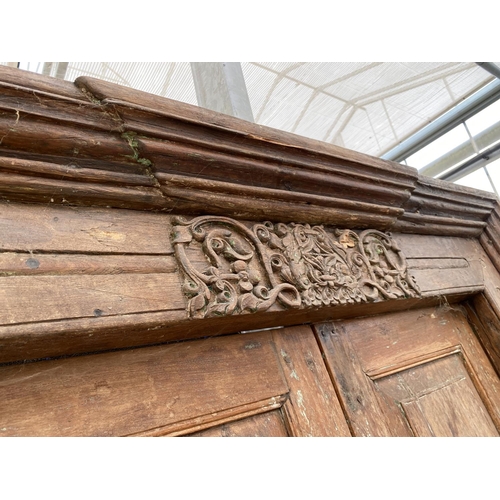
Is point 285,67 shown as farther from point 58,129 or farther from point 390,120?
point 58,129

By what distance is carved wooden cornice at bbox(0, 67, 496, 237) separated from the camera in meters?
0.50

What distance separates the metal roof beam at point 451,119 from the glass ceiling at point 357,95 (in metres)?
0.11

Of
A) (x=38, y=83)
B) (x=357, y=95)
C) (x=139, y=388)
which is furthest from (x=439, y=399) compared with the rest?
(x=357, y=95)

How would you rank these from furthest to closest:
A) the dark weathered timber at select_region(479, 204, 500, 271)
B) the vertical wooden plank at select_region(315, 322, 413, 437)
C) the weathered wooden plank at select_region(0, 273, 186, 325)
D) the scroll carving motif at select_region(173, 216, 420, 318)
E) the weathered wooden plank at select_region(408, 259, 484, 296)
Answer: the dark weathered timber at select_region(479, 204, 500, 271)
the weathered wooden plank at select_region(408, 259, 484, 296)
the vertical wooden plank at select_region(315, 322, 413, 437)
the scroll carving motif at select_region(173, 216, 420, 318)
the weathered wooden plank at select_region(0, 273, 186, 325)

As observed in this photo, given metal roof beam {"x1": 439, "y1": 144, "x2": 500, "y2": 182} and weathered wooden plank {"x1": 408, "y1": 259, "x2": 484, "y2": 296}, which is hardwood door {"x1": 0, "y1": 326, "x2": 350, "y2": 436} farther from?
metal roof beam {"x1": 439, "y1": 144, "x2": 500, "y2": 182}

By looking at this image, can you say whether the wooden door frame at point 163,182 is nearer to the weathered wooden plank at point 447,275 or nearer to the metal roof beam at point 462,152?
the weathered wooden plank at point 447,275

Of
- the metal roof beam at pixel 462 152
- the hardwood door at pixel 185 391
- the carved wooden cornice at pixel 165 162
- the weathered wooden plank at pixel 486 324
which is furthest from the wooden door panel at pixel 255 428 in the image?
the metal roof beam at pixel 462 152

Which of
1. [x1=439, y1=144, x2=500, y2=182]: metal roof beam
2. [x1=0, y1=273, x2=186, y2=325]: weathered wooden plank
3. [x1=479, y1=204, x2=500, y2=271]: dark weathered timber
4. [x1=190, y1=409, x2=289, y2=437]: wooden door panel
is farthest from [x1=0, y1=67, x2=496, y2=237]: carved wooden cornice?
[x1=439, y1=144, x2=500, y2=182]: metal roof beam

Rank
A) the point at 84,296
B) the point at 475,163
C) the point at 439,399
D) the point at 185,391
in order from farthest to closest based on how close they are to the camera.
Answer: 1. the point at 475,163
2. the point at 439,399
3. the point at 185,391
4. the point at 84,296

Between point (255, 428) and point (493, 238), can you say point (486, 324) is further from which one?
point (255, 428)

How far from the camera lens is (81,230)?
0.54 m

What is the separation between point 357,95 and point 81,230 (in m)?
3.24

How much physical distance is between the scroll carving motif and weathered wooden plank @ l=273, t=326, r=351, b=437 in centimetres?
10

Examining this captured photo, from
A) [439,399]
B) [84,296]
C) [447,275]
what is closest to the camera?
[84,296]
